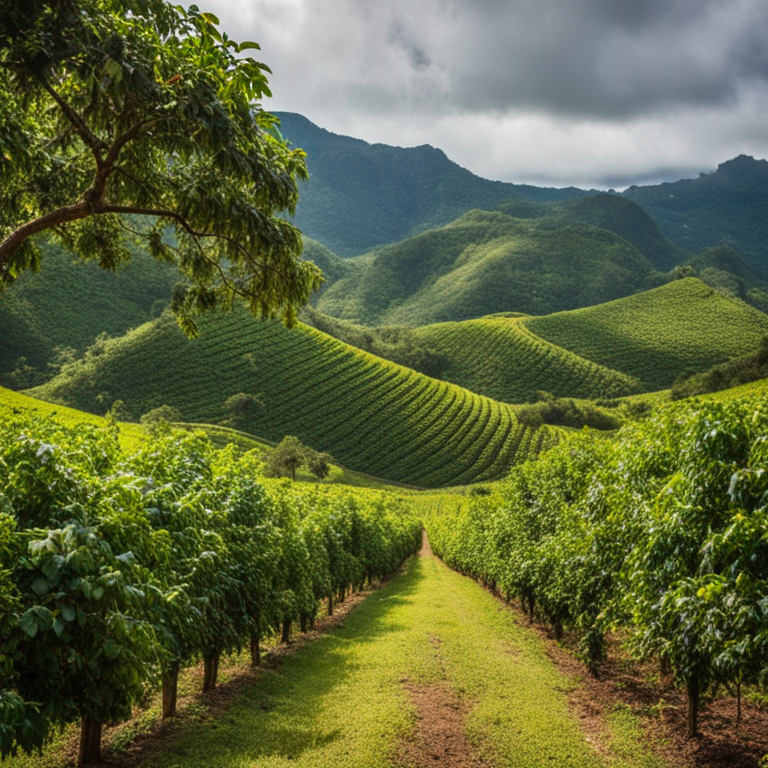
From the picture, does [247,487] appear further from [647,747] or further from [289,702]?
[647,747]

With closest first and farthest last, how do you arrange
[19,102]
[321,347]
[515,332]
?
1. [19,102]
2. [321,347]
3. [515,332]

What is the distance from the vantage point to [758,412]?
597 centimetres

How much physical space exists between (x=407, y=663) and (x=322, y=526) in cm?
691

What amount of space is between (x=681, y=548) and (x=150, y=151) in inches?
331

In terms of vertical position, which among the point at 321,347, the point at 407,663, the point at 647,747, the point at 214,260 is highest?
the point at 321,347

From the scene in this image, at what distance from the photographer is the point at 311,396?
96.9m

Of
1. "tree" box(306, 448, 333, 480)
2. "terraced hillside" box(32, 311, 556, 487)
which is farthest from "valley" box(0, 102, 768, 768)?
"terraced hillside" box(32, 311, 556, 487)

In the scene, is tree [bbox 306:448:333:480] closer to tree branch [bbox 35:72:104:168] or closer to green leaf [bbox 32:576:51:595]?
tree branch [bbox 35:72:104:168]

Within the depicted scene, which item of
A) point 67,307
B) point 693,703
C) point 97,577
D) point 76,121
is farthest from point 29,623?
point 67,307

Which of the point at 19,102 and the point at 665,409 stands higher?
the point at 19,102

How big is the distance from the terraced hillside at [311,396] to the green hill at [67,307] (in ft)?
43.1

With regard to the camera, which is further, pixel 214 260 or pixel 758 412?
pixel 214 260

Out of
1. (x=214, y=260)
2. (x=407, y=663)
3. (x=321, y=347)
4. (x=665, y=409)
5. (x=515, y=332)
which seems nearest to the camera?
(x=214, y=260)

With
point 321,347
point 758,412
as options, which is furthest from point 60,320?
point 758,412
